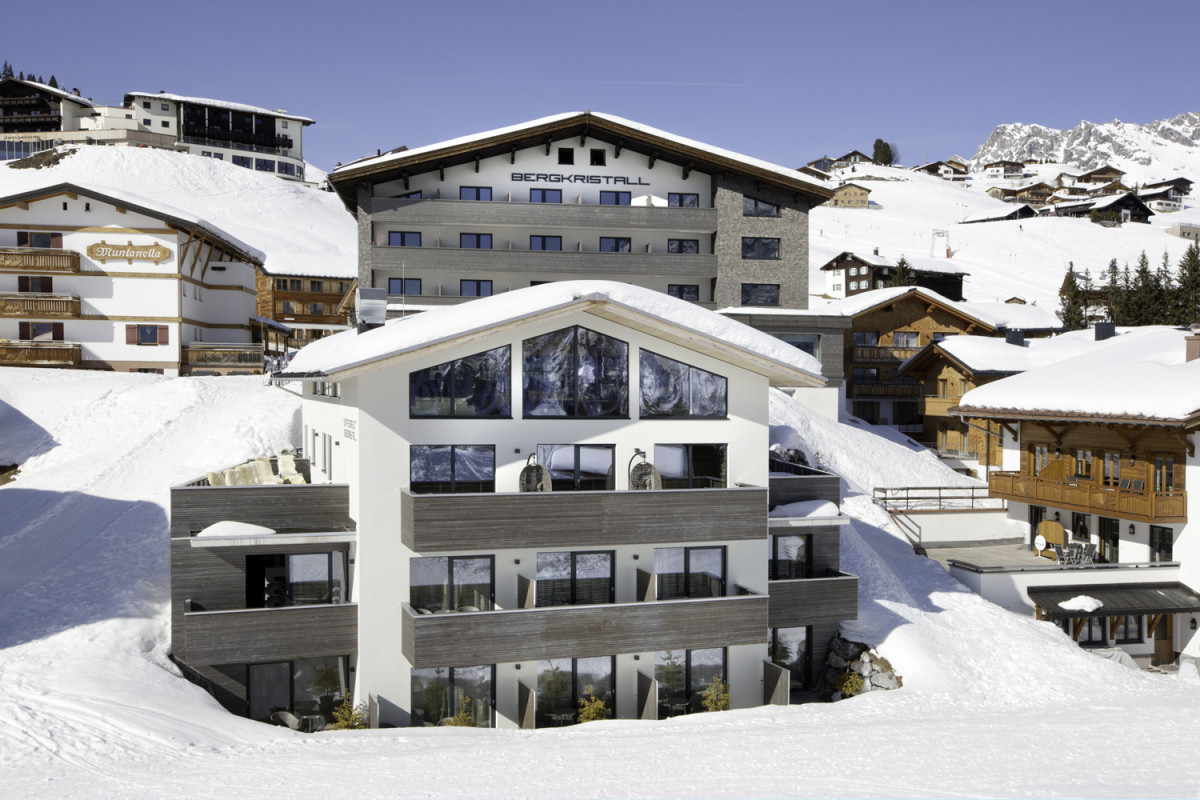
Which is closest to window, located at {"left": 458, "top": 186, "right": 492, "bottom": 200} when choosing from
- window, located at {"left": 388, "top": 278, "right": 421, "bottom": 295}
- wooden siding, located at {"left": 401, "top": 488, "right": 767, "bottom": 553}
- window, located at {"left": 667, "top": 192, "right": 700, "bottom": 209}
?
window, located at {"left": 388, "top": 278, "right": 421, "bottom": 295}

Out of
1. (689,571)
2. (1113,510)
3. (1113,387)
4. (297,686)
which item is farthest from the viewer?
(1113,387)

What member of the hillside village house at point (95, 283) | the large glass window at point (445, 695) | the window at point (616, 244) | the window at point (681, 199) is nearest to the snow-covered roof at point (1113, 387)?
the window at point (681, 199)

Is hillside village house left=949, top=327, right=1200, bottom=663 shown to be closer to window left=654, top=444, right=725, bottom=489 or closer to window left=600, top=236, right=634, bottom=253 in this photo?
window left=654, top=444, right=725, bottom=489

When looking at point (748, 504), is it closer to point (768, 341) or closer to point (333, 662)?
point (768, 341)

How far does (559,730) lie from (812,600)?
6965 mm

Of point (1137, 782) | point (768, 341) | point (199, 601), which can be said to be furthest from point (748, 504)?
point (199, 601)

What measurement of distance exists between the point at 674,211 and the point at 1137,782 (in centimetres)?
3431

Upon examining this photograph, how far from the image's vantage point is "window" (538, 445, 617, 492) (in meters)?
20.6

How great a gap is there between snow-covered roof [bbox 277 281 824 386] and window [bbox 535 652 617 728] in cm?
687

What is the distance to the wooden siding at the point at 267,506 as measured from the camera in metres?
20.5

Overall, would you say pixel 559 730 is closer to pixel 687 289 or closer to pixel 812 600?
pixel 812 600

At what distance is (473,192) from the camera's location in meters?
45.2

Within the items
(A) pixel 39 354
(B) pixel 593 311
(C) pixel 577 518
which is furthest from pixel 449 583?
(A) pixel 39 354

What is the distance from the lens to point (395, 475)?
19.8m
